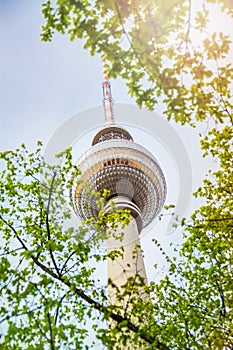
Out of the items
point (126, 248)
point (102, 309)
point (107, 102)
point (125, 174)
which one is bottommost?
point (102, 309)

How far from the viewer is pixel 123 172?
28344mm

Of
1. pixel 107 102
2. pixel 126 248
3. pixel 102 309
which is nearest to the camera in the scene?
pixel 102 309

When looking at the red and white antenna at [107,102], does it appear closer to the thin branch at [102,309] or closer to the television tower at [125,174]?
the television tower at [125,174]

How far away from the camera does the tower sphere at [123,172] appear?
2803 cm

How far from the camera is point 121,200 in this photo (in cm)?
2661

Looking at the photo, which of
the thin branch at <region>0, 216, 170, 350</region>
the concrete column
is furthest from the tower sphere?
the thin branch at <region>0, 216, 170, 350</region>

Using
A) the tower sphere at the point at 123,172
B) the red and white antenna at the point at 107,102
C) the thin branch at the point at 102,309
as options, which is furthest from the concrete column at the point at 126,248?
the red and white antenna at the point at 107,102

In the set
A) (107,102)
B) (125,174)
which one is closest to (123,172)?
(125,174)

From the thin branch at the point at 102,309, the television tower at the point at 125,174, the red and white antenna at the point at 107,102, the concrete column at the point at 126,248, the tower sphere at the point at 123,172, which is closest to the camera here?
the thin branch at the point at 102,309

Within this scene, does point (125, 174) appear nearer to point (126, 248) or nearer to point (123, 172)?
point (123, 172)

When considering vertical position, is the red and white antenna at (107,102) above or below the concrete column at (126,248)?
above

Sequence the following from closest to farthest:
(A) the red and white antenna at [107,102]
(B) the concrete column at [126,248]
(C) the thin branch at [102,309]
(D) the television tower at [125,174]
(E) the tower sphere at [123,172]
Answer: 1. (C) the thin branch at [102,309]
2. (B) the concrete column at [126,248]
3. (D) the television tower at [125,174]
4. (E) the tower sphere at [123,172]
5. (A) the red and white antenna at [107,102]

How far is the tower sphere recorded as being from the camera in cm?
2803

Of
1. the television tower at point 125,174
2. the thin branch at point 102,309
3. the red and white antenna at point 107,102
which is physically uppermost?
the red and white antenna at point 107,102
